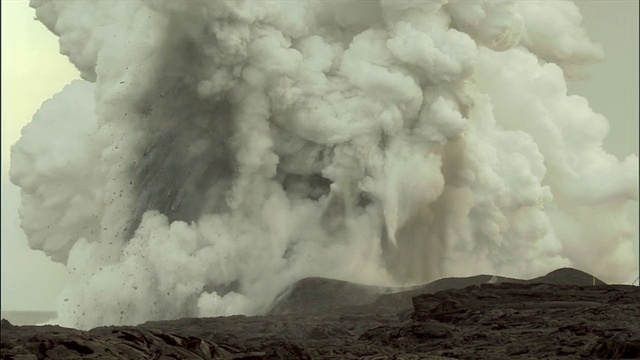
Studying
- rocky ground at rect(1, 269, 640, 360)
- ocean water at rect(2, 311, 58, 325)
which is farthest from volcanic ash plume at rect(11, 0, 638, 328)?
rocky ground at rect(1, 269, 640, 360)

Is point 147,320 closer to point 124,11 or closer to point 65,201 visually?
point 65,201

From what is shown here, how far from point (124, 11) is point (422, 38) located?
921 cm

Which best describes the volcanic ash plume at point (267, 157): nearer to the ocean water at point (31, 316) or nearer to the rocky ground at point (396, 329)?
the ocean water at point (31, 316)

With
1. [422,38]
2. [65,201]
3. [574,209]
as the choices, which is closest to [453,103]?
[422,38]

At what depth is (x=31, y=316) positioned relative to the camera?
3050 cm

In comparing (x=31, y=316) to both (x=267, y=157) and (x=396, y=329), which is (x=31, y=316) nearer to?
(x=267, y=157)

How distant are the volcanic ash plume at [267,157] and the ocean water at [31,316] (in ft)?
3.80

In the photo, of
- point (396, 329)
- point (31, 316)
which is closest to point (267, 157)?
point (31, 316)

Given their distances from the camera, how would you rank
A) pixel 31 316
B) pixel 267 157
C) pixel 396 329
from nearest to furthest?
pixel 396 329 → pixel 31 316 → pixel 267 157

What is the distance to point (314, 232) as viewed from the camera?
33031 mm

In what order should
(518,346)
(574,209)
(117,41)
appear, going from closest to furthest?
1. (518,346)
2. (117,41)
3. (574,209)

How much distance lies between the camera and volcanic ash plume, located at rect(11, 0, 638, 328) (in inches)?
1217

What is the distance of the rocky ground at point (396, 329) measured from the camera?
1496 cm

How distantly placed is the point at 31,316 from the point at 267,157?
8763 millimetres
